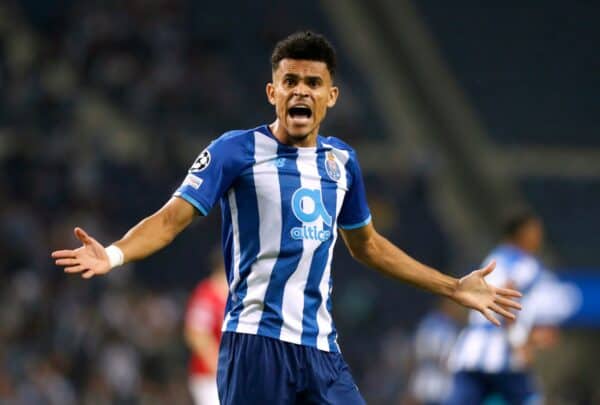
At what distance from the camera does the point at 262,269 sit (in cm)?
484

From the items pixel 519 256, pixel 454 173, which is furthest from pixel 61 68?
pixel 519 256

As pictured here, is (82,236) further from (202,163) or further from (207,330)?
(207,330)

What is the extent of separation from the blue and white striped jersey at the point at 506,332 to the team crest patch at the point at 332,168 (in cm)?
381

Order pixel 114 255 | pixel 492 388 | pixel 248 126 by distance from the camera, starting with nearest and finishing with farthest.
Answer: pixel 114 255, pixel 492 388, pixel 248 126

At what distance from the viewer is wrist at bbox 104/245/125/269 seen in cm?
444

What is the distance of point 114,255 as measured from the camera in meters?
4.46

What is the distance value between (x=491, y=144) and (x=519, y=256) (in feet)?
31.1

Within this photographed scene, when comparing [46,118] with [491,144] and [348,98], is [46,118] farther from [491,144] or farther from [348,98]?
[491,144]

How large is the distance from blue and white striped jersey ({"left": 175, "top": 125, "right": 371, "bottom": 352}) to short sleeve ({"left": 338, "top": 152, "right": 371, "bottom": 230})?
0.18 metres

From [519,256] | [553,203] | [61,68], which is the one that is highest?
[61,68]

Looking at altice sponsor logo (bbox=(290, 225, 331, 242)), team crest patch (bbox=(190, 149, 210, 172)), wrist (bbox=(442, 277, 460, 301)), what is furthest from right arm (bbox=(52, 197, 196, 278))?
wrist (bbox=(442, 277, 460, 301))

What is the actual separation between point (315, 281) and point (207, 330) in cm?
453

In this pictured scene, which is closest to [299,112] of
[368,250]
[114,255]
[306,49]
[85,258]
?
[306,49]

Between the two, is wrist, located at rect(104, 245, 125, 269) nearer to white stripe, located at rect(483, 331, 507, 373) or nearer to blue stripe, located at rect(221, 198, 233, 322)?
blue stripe, located at rect(221, 198, 233, 322)
